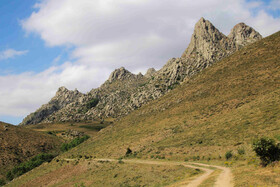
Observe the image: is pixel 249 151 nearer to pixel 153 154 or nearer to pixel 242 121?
pixel 242 121

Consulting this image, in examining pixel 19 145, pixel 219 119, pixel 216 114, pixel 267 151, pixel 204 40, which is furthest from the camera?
pixel 204 40

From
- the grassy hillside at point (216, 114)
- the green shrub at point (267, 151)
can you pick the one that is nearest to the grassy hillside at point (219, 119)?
the grassy hillside at point (216, 114)

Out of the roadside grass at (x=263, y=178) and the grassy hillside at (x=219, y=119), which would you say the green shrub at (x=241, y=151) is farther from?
Result: the roadside grass at (x=263, y=178)

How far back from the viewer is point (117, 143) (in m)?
73.4

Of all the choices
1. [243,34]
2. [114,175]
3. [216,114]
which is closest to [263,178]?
[114,175]

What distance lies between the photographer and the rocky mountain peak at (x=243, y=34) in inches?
7101

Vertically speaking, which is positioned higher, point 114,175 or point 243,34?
point 243,34

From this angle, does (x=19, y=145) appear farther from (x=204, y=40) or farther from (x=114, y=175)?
(x=204, y=40)

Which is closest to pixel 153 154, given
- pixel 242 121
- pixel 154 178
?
pixel 154 178

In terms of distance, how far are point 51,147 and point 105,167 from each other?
8870 cm

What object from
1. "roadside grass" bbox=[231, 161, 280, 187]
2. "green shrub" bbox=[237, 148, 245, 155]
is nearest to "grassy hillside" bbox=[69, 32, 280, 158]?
"green shrub" bbox=[237, 148, 245, 155]

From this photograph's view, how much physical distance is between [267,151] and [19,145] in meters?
120

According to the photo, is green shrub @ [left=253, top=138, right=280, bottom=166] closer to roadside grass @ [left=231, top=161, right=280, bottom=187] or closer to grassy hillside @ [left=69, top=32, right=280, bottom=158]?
roadside grass @ [left=231, top=161, right=280, bottom=187]

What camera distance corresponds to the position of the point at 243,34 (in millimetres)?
188250
